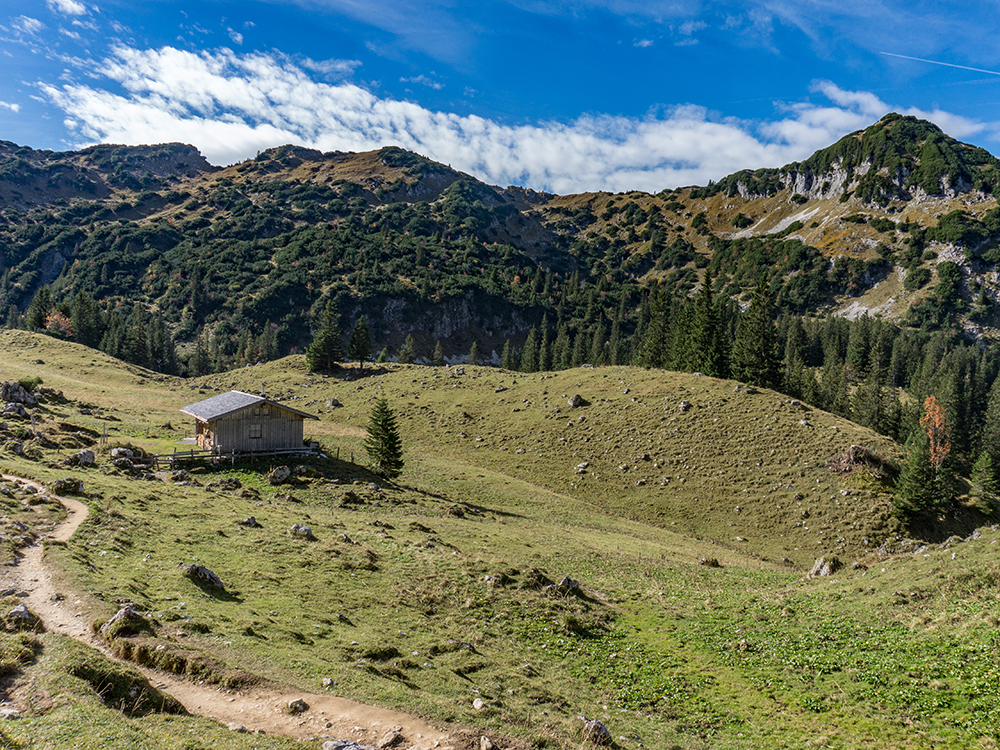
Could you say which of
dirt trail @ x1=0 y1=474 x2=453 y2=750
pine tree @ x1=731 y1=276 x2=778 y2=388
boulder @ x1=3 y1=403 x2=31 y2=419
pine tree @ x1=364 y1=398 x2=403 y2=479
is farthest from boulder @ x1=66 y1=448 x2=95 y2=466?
pine tree @ x1=731 y1=276 x2=778 y2=388

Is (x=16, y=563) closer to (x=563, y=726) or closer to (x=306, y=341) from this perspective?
(x=563, y=726)

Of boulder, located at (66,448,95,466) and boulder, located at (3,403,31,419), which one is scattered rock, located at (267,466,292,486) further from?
boulder, located at (3,403,31,419)

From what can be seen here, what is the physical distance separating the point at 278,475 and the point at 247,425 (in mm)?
7554

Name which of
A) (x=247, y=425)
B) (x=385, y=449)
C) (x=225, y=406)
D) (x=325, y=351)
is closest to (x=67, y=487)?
(x=247, y=425)

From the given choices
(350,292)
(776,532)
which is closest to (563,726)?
(776,532)

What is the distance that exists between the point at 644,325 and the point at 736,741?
6568 inches

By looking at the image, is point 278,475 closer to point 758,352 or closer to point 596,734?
point 596,734

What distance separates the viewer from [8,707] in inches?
345

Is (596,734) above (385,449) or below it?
below

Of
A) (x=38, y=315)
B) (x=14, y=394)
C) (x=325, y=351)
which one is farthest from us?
(x=38, y=315)

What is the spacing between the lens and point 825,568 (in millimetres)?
29250

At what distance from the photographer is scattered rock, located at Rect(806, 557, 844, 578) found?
28978 mm

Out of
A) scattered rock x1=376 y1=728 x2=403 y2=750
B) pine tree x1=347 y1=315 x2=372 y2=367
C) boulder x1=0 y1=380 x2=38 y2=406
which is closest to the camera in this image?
scattered rock x1=376 y1=728 x2=403 y2=750

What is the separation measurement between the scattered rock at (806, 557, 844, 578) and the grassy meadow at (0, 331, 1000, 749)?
1482 millimetres
